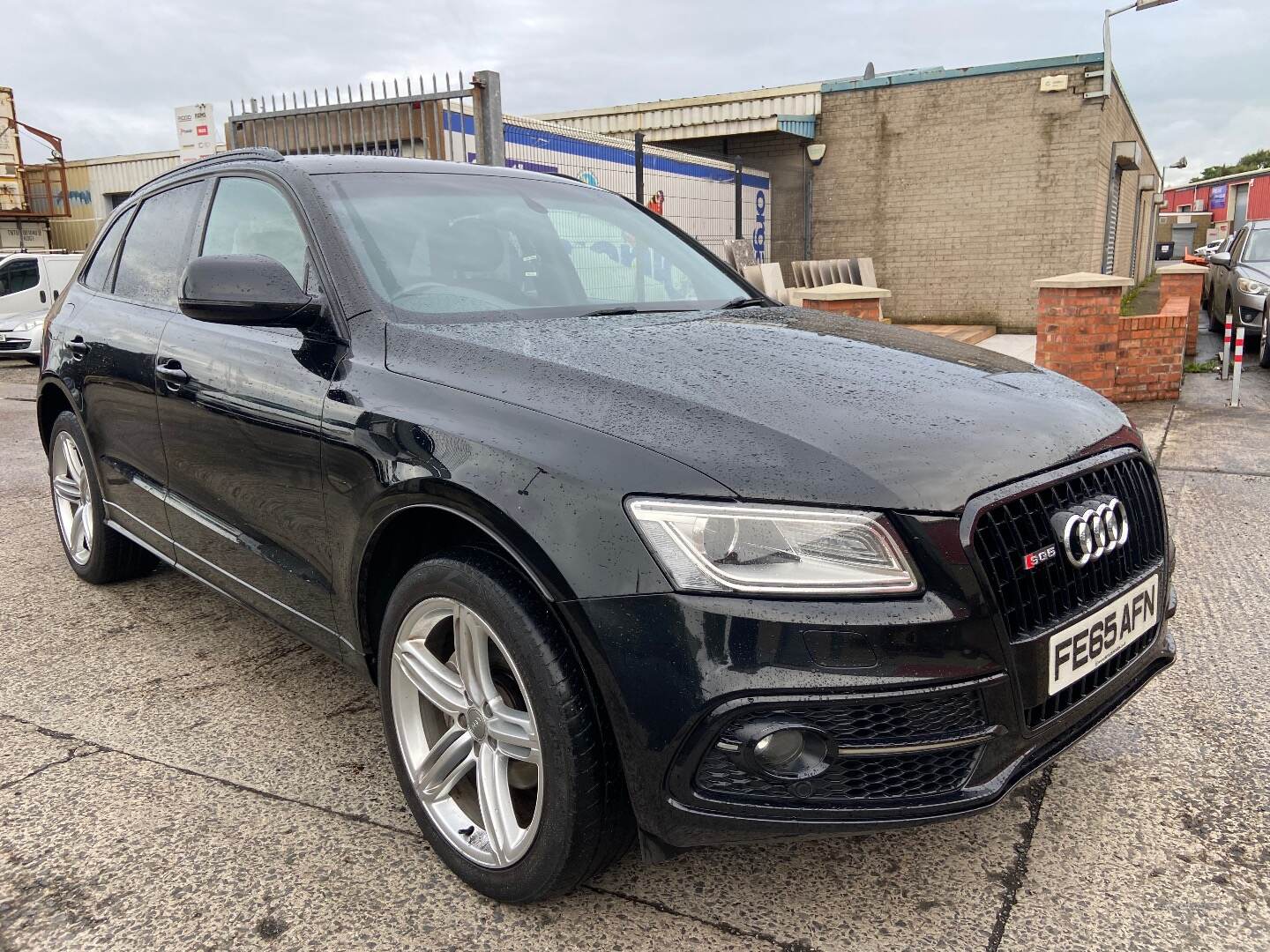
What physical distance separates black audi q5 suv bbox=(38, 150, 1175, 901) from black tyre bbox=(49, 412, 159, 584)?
1257 millimetres

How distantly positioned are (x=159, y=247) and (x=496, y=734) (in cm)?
253

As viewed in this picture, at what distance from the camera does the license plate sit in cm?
189

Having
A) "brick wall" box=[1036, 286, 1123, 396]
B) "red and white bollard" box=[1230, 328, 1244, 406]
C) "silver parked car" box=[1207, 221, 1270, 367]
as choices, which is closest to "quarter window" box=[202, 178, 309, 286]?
"brick wall" box=[1036, 286, 1123, 396]

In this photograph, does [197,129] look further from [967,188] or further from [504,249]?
[967,188]

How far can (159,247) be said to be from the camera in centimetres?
357

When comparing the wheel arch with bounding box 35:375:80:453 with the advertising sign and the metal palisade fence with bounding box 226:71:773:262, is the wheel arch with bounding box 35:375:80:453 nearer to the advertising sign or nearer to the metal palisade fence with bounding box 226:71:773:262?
the metal palisade fence with bounding box 226:71:773:262

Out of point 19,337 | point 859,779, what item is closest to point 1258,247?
point 859,779

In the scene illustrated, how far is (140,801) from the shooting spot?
258 cm

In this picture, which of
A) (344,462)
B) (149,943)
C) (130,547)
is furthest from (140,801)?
(130,547)

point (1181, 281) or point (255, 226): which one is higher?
point (255, 226)

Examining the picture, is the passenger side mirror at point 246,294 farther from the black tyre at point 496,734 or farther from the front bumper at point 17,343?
the front bumper at point 17,343

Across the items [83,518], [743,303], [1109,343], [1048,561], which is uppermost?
[743,303]

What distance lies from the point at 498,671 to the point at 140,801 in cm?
122

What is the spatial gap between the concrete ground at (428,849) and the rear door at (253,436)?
45 cm
